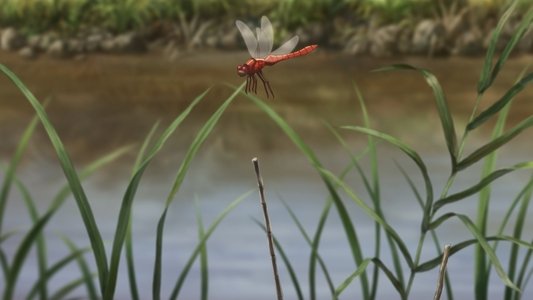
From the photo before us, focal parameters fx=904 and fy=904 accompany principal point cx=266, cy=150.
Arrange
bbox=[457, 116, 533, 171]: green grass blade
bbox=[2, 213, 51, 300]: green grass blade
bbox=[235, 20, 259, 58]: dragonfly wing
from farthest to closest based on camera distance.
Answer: bbox=[2, 213, 51, 300]: green grass blade
bbox=[457, 116, 533, 171]: green grass blade
bbox=[235, 20, 259, 58]: dragonfly wing

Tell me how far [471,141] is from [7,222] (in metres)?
0.54

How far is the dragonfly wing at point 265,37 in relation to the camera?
2.10ft

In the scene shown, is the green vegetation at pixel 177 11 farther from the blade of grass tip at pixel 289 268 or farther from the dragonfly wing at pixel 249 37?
the dragonfly wing at pixel 249 37

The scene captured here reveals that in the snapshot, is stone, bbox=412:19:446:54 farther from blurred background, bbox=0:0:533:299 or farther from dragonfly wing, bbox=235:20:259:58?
dragonfly wing, bbox=235:20:259:58

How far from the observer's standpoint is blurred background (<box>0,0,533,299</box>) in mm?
1020

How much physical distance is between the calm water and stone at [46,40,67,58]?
11 mm

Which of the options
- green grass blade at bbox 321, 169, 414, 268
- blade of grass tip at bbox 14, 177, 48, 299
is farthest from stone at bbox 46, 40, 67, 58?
green grass blade at bbox 321, 169, 414, 268

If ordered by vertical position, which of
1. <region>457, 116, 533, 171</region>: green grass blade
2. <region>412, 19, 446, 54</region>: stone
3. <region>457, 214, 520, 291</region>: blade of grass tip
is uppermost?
<region>412, 19, 446, 54</region>: stone

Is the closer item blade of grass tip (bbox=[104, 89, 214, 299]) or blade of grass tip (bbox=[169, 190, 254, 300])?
blade of grass tip (bbox=[104, 89, 214, 299])

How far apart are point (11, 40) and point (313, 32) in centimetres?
35

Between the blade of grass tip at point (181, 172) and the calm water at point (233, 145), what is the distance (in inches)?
4.1

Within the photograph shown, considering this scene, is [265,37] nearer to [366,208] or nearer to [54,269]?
[366,208]

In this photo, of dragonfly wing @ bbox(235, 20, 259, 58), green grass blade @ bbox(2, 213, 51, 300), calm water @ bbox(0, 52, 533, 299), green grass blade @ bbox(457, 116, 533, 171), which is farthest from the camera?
calm water @ bbox(0, 52, 533, 299)

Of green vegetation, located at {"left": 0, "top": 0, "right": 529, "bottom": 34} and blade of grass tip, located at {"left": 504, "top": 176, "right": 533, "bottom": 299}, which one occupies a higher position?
green vegetation, located at {"left": 0, "top": 0, "right": 529, "bottom": 34}
